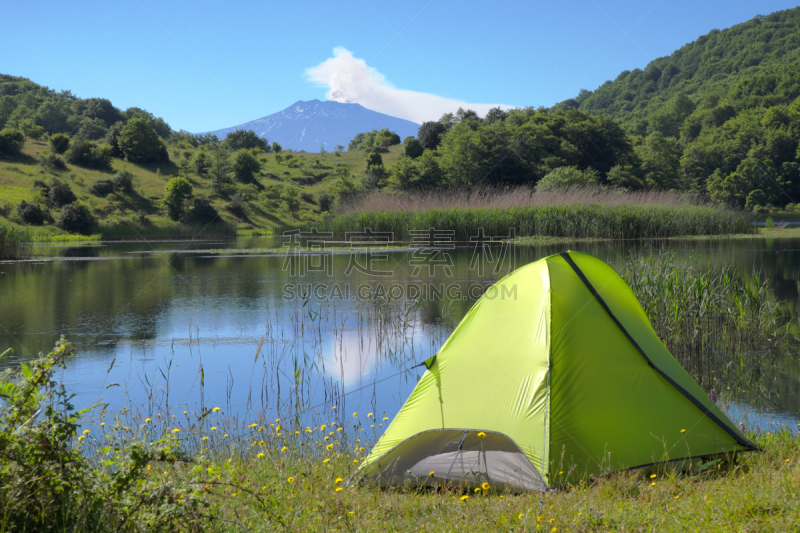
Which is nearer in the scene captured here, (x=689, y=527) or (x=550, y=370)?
(x=689, y=527)

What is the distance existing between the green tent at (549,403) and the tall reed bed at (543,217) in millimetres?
19391

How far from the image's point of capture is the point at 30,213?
37.7m

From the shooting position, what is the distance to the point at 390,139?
73.5 metres

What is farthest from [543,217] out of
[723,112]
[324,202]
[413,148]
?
[723,112]

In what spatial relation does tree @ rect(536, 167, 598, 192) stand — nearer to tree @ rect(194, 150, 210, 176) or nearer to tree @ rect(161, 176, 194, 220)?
tree @ rect(161, 176, 194, 220)

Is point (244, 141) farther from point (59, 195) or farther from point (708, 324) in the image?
point (708, 324)

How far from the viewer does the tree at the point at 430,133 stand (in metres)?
58.9

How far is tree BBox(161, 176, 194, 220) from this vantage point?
4500 centimetres

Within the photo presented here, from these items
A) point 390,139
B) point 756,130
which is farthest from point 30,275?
point 756,130

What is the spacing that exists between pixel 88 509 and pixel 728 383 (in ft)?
20.0

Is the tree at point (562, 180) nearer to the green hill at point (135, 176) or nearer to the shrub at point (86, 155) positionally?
the green hill at point (135, 176)

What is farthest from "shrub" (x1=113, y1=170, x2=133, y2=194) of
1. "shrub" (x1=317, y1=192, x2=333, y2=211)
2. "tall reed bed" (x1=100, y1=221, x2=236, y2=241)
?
"shrub" (x1=317, y1=192, x2=333, y2=211)

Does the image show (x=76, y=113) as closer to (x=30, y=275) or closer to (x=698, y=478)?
(x=30, y=275)

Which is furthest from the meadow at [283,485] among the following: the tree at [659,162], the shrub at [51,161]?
the shrub at [51,161]
